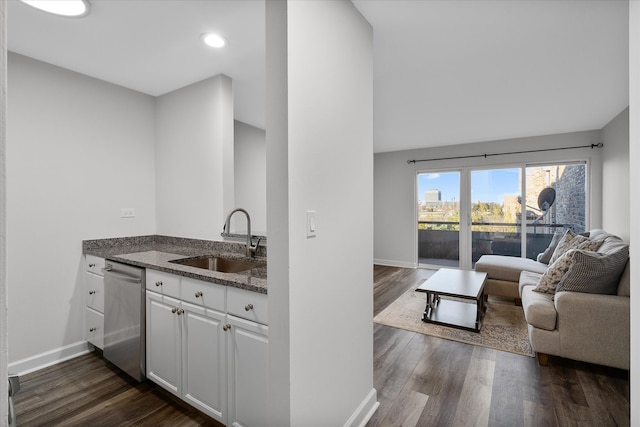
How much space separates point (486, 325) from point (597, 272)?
4.08ft

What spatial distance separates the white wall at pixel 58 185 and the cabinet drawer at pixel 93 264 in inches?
2.9

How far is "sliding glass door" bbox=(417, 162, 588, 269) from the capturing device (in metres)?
5.08

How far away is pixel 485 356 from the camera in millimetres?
2631

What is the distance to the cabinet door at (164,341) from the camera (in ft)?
6.25

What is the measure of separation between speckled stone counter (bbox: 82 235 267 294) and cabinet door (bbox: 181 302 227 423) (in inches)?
8.1

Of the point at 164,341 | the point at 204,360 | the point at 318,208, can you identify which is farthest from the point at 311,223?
the point at 164,341

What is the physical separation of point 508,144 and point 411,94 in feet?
10.1

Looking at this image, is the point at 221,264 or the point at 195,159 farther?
the point at 195,159

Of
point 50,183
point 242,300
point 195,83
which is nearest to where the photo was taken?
point 242,300

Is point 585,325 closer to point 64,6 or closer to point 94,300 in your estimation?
point 94,300

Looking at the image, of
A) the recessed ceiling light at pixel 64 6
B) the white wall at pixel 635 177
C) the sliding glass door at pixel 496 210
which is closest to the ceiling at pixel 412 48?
the recessed ceiling light at pixel 64 6

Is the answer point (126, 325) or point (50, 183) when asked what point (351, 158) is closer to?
point (126, 325)

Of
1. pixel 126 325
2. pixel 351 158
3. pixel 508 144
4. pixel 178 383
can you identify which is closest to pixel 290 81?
pixel 351 158

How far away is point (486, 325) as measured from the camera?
3.30 meters
